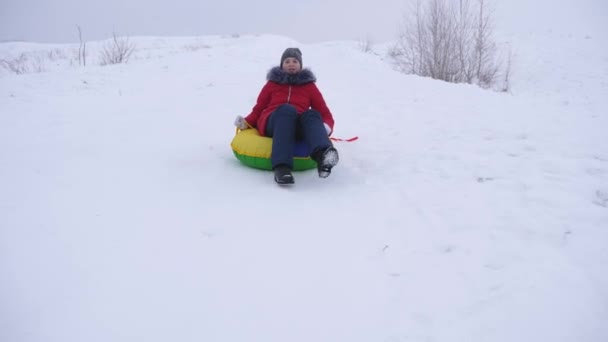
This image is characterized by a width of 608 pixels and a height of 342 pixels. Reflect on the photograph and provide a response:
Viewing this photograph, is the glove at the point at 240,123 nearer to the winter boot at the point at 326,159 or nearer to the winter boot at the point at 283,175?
the winter boot at the point at 283,175

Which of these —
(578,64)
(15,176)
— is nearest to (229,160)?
(15,176)

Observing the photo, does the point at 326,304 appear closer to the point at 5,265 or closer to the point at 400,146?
the point at 5,265

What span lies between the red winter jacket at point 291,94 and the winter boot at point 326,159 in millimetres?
417

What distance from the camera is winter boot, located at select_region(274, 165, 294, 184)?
102 inches

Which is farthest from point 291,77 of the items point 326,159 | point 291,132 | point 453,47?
point 453,47

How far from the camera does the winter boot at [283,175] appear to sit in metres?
2.59

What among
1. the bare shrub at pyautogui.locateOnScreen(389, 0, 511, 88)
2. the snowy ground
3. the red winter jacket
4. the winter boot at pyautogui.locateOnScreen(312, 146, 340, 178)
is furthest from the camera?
the bare shrub at pyautogui.locateOnScreen(389, 0, 511, 88)

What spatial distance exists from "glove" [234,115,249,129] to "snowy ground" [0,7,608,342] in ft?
0.94

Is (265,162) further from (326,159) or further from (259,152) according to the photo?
(326,159)

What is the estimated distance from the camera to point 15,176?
2.54m

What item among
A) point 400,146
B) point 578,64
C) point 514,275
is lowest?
point 514,275

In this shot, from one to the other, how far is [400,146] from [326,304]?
83.9 inches

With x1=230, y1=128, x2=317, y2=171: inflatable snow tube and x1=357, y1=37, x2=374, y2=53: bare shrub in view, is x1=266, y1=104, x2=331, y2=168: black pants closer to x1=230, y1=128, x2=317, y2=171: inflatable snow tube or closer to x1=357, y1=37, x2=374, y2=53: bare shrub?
x1=230, y1=128, x2=317, y2=171: inflatable snow tube

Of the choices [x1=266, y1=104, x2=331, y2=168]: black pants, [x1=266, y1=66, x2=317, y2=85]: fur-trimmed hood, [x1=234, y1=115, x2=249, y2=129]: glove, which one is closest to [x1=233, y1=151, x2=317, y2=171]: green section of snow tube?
[x1=266, y1=104, x2=331, y2=168]: black pants
